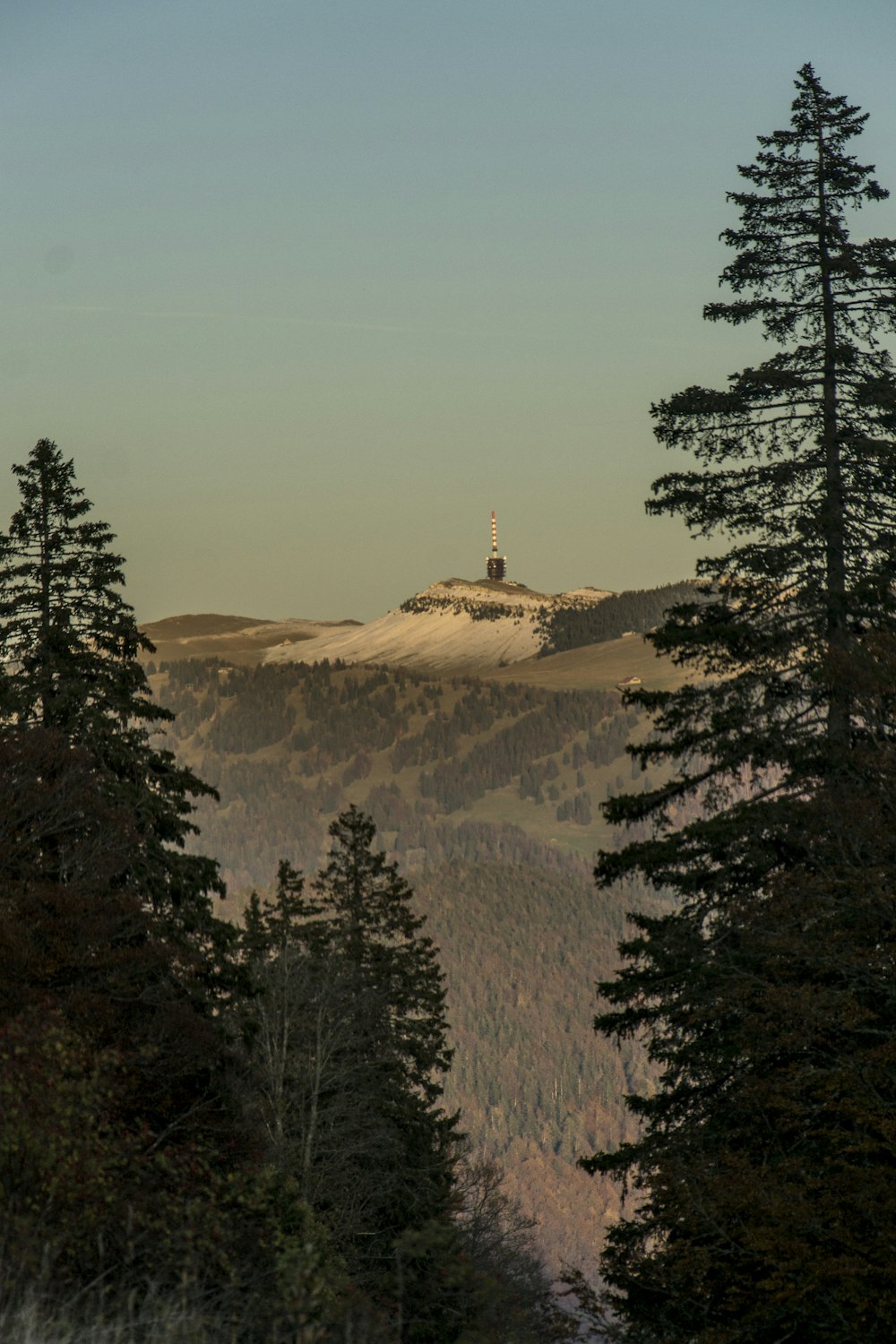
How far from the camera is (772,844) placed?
19.8m

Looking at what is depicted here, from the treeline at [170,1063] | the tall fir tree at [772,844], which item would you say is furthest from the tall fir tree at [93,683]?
the tall fir tree at [772,844]

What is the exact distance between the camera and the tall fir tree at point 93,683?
2806 centimetres

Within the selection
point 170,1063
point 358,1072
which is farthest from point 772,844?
point 358,1072

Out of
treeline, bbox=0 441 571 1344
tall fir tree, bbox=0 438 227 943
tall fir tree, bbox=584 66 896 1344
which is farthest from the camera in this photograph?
tall fir tree, bbox=0 438 227 943

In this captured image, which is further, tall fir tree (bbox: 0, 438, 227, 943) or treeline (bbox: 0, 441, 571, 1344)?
tall fir tree (bbox: 0, 438, 227, 943)

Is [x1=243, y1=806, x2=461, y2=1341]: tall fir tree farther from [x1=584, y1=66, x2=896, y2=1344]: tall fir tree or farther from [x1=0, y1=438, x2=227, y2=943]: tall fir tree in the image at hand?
[x1=584, y1=66, x2=896, y2=1344]: tall fir tree

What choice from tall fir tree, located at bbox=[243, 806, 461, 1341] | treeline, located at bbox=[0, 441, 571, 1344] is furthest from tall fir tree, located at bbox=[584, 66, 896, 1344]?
tall fir tree, located at bbox=[243, 806, 461, 1341]

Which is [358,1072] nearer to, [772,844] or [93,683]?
[93,683]

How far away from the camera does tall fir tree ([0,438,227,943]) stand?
2806 cm

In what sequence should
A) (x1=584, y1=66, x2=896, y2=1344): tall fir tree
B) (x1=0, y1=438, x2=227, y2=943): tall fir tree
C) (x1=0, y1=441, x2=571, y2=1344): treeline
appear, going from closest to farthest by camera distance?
(x1=0, y1=441, x2=571, y2=1344): treeline < (x1=584, y1=66, x2=896, y2=1344): tall fir tree < (x1=0, y1=438, x2=227, y2=943): tall fir tree

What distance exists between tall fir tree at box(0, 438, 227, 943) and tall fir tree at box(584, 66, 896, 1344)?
29.5ft

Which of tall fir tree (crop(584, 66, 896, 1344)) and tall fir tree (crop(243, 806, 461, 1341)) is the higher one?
tall fir tree (crop(584, 66, 896, 1344))

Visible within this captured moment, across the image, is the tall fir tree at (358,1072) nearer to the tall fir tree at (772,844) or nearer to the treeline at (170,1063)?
the treeline at (170,1063)

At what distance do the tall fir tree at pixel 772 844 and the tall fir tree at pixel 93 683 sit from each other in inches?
354
